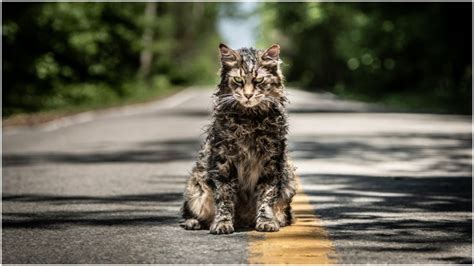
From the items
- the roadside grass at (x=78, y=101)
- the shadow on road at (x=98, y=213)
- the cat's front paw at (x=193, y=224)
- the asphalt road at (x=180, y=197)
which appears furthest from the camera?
the roadside grass at (x=78, y=101)

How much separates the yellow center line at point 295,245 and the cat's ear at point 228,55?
113 centimetres

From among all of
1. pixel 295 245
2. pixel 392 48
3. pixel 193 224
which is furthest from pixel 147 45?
pixel 295 245

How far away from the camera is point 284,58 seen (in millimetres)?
21750

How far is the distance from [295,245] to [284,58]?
54.0 feet

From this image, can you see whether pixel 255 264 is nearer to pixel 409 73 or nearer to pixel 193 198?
pixel 193 198

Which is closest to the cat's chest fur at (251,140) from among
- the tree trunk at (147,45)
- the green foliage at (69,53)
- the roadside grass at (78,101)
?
the roadside grass at (78,101)

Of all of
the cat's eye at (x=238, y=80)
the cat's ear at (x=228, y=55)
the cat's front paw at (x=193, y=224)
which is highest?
the cat's ear at (x=228, y=55)

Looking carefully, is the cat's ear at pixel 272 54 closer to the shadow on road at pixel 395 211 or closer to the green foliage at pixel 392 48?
the shadow on road at pixel 395 211

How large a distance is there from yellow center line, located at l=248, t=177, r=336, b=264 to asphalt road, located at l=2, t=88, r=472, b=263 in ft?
0.23

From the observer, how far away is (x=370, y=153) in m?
12.7

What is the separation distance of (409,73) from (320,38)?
22.5m

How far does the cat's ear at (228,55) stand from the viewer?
5.57 meters

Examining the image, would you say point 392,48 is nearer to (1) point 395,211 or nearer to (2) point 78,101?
(2) point 78,101

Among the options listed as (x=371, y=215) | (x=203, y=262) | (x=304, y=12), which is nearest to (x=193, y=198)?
(x=203, y=262)
